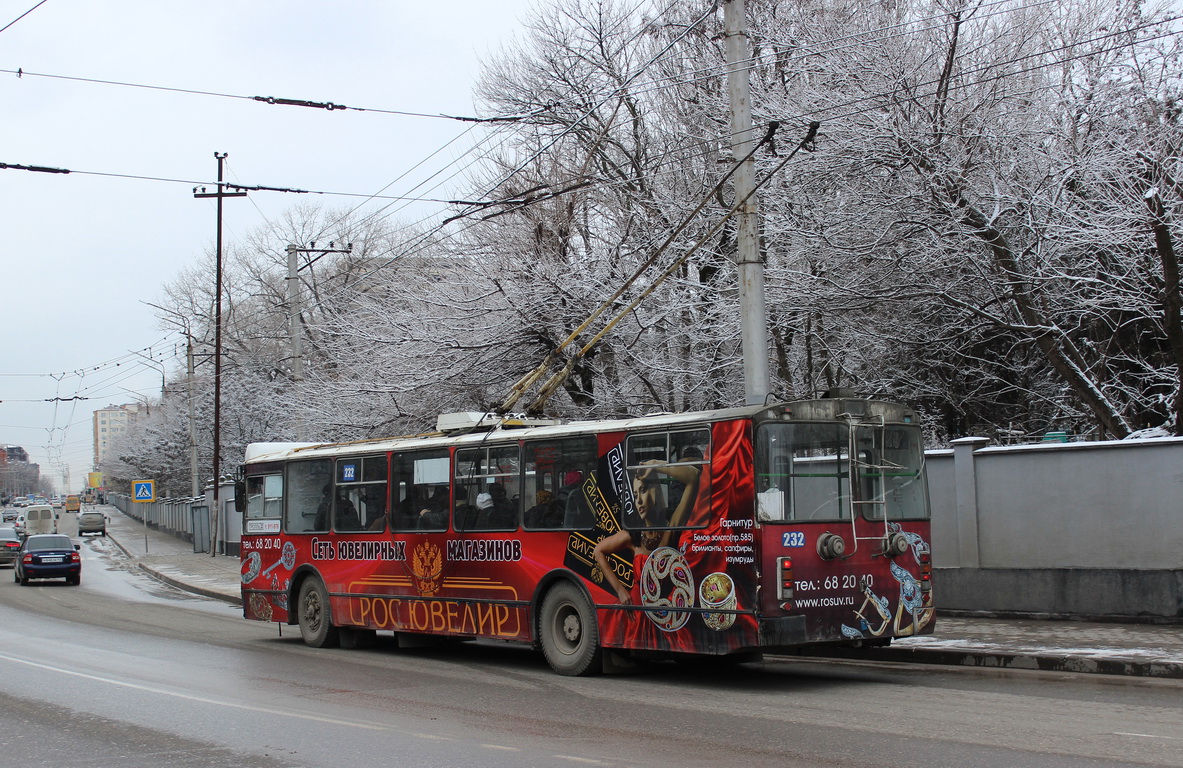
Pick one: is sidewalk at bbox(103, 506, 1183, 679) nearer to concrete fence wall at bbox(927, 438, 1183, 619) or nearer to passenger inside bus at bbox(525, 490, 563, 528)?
concrete fence wall at bbox(927, 438, 1183, 619)

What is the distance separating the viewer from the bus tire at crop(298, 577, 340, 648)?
624 inches

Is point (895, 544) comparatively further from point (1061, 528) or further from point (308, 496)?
point (308, 496)

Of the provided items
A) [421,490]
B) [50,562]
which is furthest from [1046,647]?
[50,562]

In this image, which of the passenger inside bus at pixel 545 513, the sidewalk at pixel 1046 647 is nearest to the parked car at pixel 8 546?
the passenger inside bus at pixel 545 513

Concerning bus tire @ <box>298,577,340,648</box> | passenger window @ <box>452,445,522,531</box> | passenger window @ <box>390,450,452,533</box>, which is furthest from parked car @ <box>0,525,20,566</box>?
passenger window @ <box>452,445,522,531</box>

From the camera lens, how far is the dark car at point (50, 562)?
1248 inches

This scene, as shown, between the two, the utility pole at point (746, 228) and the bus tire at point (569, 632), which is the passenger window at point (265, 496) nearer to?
the bus tire at point (569, 632)

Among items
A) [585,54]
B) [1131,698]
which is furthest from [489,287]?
[1131,698]

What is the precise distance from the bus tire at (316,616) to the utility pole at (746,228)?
6.42 meters

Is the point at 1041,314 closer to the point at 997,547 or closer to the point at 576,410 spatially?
the point at 997,547

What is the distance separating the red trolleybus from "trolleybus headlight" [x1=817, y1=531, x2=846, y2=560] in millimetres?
15

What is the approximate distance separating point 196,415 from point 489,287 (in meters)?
41.3

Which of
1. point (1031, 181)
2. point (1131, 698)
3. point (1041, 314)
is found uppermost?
point (1031, 181)

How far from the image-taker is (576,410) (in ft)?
81.5
